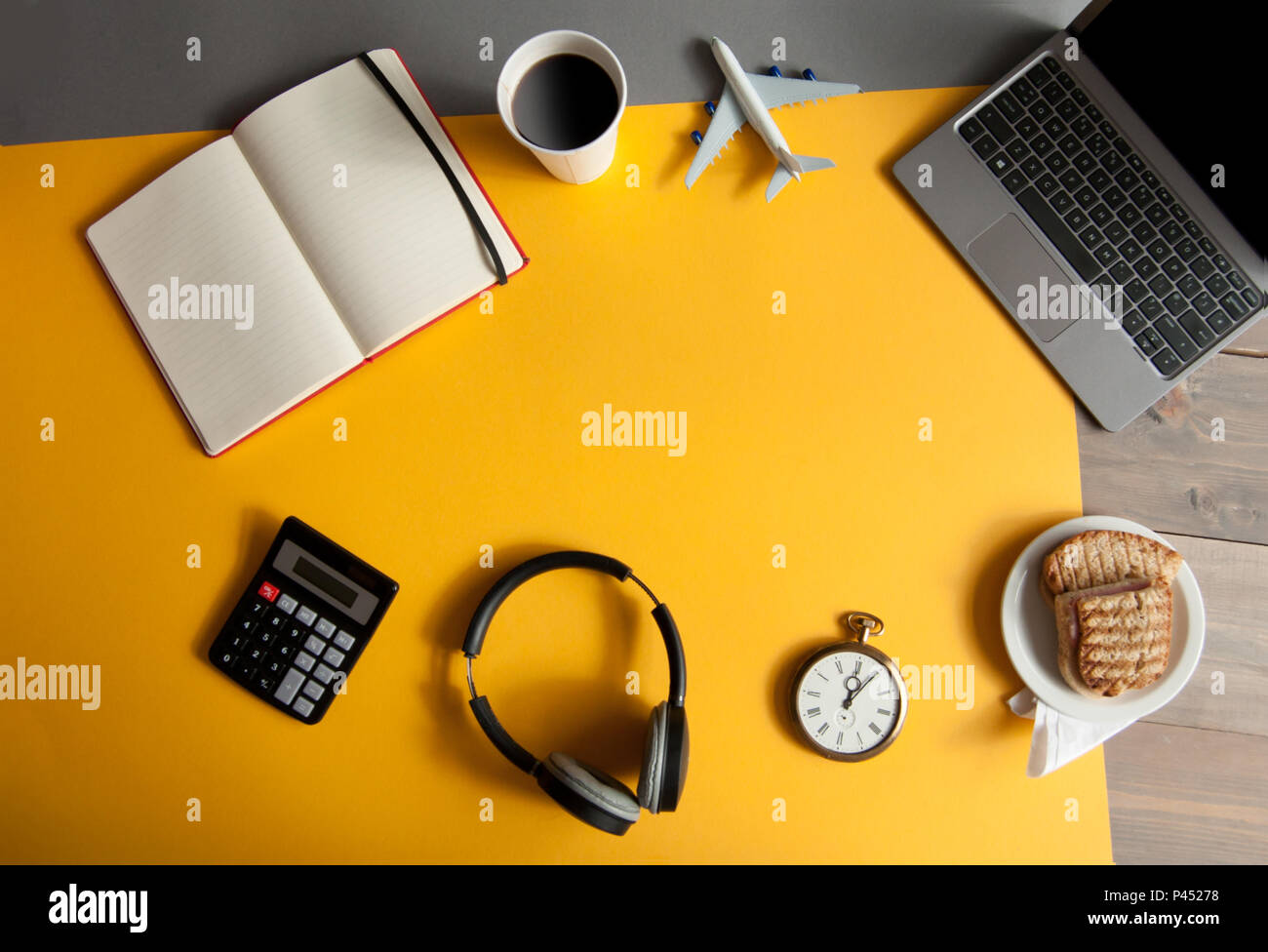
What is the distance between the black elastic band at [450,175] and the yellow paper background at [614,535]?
1.8 inches

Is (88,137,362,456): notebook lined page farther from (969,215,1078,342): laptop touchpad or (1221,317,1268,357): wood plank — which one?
(1221,317,1268,357): wood plank

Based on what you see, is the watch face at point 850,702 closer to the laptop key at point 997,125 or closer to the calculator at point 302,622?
the calculator at point 302,622

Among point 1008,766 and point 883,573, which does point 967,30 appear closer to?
point 883,573

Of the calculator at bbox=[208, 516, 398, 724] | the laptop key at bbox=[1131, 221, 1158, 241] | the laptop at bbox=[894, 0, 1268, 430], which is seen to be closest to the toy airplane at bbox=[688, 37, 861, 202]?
the laptop at bbox=[894, 0, 1268, 430]

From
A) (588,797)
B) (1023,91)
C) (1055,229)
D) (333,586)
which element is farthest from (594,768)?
(1023,91)

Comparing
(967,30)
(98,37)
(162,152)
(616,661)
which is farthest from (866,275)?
(98,37)

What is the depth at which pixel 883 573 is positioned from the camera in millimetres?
845

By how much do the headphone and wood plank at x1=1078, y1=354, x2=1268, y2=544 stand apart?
50 centimetres

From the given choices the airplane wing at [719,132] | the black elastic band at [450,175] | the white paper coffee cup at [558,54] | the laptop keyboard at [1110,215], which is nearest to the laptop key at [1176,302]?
the laptop keyboard at [1110,215]

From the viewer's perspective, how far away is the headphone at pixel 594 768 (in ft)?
2.38

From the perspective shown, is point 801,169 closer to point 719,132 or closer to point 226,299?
point 719,132

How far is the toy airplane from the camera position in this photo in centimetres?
84

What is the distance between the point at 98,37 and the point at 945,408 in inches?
42.3

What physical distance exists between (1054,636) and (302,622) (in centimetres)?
81
